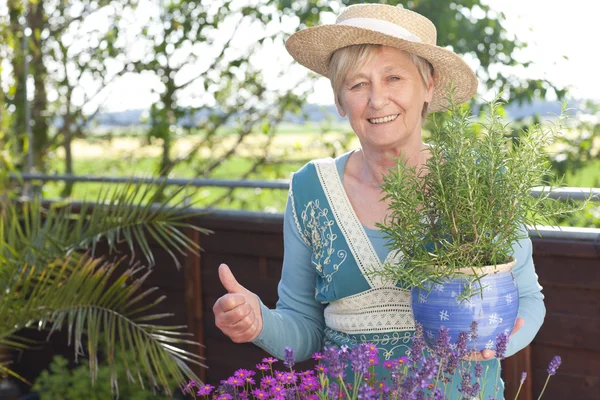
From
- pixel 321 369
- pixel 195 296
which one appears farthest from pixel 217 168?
pixel 321 369

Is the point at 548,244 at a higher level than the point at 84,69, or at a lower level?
lower

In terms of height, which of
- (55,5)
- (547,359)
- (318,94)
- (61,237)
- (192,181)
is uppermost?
(55,5)

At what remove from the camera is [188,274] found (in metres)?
3.53

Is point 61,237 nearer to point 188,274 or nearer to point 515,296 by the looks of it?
point 188,274

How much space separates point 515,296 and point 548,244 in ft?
3.55

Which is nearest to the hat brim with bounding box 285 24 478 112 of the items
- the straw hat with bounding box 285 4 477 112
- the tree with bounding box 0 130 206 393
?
the straw hat with bounding box 285 4 477 112

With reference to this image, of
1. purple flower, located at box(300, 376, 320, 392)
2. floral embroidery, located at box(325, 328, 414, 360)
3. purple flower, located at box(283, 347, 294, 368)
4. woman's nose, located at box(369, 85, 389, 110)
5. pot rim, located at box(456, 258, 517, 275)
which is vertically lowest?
floral embroidery, located at box(325, 328, 414, 360)

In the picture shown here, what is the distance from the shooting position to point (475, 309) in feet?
4.14

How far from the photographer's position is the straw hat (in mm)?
1619

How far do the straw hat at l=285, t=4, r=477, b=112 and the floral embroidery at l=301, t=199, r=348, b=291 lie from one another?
0.34m

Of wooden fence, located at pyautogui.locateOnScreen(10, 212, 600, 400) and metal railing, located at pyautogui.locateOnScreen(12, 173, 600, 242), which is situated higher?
metal railing, located at pyautogui.locateOnScreen(12, 173, 600, 242)

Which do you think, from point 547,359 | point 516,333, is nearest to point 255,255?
point 547,359

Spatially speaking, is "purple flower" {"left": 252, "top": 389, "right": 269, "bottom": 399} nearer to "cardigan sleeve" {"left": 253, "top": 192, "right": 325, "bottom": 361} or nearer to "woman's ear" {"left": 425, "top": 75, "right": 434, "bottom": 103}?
"cardigan sleeve" {"left": 253, "top": 192, "right": 325, "bottom": 361}

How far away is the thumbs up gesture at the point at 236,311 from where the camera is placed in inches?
56.8
